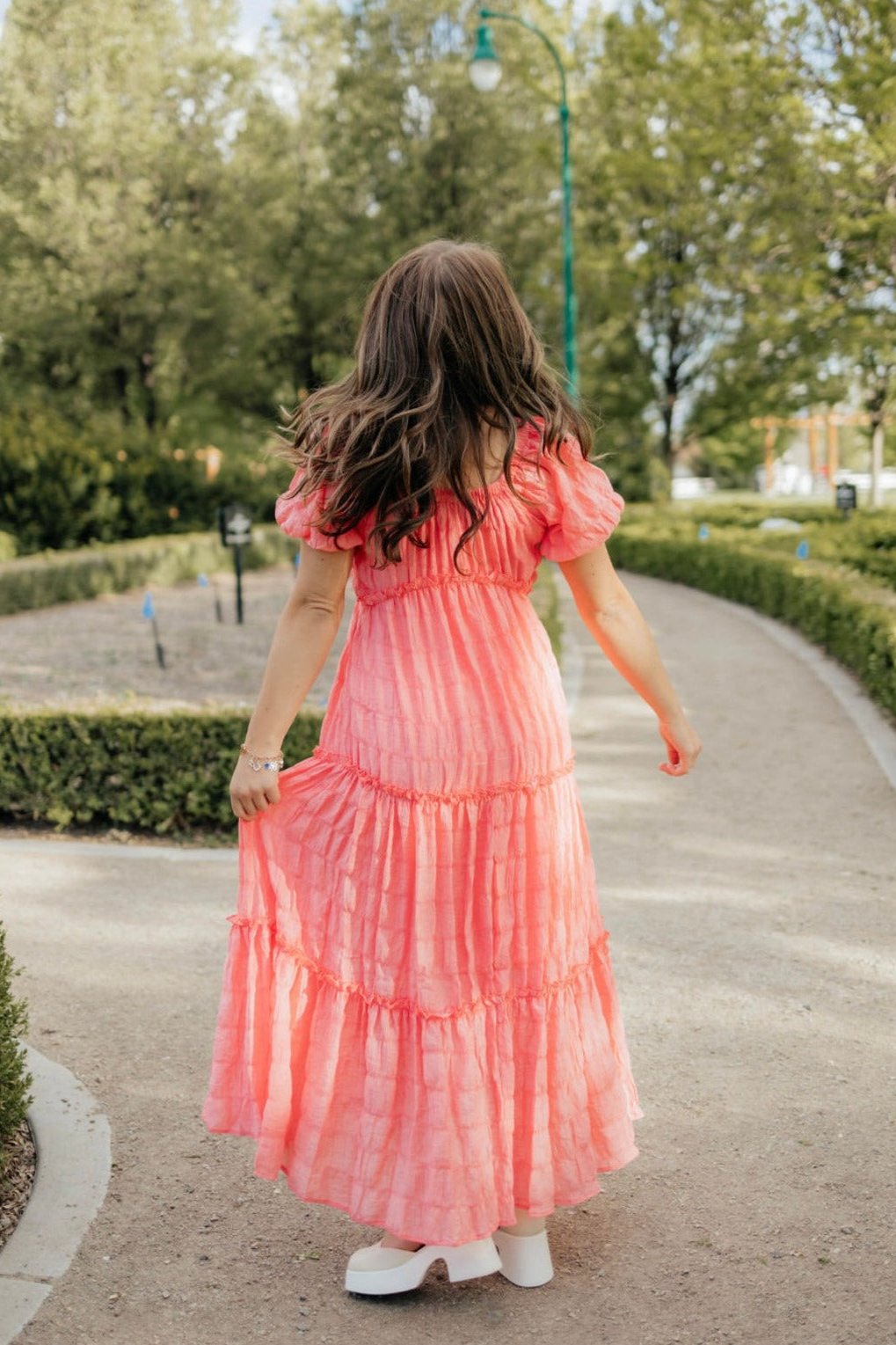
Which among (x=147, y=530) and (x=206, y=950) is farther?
(x=147, y=530)

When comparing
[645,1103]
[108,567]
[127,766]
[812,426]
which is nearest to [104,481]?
[108,567]

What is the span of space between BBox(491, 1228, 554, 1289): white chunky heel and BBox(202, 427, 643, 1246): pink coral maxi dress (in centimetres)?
11

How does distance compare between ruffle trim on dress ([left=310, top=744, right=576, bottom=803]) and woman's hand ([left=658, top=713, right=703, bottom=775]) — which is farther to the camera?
woman's hand ([left=658, top=713, right=703, bottom=775])

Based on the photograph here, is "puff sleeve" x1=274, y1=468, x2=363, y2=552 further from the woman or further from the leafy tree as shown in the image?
the leafy tree

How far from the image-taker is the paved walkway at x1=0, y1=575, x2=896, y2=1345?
258 cm

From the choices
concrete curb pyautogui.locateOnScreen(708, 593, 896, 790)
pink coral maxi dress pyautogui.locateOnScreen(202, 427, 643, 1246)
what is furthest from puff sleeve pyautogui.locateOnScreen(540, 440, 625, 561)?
concrete curb pyautogui.locateOnScreen(708, 593, 896, 790)

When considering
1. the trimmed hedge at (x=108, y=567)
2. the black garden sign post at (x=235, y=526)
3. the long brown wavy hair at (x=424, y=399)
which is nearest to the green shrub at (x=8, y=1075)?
the long brown wavy hair at (x=424, y=399)

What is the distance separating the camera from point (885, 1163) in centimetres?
310

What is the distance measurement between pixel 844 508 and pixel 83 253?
49.9 feet

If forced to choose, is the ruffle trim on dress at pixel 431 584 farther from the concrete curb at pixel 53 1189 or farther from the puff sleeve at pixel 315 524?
the concrete curb at pixel 53 1189

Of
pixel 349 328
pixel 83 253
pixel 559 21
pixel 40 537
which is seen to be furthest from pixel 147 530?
pixel 559 21

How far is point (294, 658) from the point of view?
2.58 meters

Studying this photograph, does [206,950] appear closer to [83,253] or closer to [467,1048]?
[467,1048]

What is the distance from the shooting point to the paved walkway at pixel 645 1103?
8.46ft
